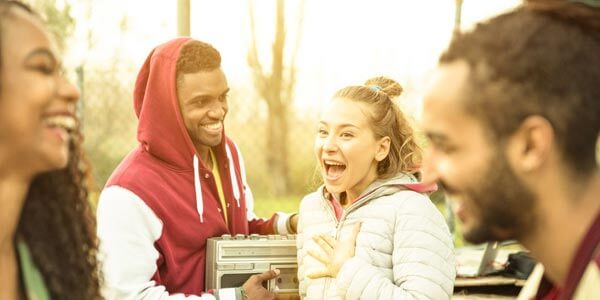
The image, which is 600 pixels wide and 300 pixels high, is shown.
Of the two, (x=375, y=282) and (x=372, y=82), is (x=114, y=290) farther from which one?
(x=372, y=82)

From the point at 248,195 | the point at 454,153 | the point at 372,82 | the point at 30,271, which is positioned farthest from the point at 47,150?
the point at 248,195

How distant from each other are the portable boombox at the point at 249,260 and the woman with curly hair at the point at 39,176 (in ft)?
3.42

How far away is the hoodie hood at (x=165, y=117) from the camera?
10.2ft

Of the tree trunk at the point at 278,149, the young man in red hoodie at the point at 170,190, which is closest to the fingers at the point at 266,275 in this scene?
the young man in red hoodie at the point at 170,190

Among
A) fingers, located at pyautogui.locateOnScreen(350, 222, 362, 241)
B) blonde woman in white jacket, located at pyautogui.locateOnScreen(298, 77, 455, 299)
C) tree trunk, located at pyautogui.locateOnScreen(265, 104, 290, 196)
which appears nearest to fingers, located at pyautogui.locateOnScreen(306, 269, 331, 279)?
blonde woman in white jacket, located at pyautogui.locateOnScreen(298, 77, 455, 299)

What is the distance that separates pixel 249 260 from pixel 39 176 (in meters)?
1.36

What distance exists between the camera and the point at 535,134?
1.59 metres

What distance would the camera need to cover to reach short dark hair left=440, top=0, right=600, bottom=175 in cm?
159

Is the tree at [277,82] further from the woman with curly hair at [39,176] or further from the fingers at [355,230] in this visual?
the woman with curly hair at [39,176]

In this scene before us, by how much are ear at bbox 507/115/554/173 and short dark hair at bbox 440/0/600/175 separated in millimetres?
13

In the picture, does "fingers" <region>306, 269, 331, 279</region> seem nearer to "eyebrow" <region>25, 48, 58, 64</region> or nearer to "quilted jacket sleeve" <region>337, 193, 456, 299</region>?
"quilted jacket sleeve" <region>337, 193, 456, 299</region>

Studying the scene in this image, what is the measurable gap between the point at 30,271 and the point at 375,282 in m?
1.29

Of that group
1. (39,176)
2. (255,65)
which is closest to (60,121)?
A: (39,176)

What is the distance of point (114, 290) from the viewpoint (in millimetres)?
2934
